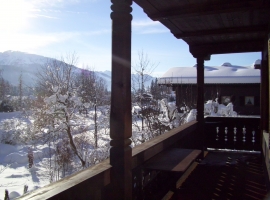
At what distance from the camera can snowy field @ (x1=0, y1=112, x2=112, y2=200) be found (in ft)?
49.9

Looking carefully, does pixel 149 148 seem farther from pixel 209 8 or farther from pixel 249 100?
pixel 249 100

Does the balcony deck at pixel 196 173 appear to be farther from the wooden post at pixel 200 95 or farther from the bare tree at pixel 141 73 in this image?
the bare tree at pixel 141 73

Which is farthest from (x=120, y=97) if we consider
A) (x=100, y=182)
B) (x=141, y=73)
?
(x=141, y=73)

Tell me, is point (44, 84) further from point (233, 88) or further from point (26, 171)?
point (233, 88)

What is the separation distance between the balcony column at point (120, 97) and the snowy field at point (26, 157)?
12.4 m

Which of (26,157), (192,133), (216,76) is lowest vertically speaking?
(26,157)

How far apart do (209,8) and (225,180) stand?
8.07 ft

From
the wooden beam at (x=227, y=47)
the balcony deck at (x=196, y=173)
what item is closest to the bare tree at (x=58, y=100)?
the balcony deck at (x=196, y=173)

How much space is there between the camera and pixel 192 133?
5.05 meters

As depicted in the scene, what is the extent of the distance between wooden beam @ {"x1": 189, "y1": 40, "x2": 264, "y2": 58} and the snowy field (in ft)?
36.8

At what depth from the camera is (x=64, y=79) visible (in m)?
→ 20.6

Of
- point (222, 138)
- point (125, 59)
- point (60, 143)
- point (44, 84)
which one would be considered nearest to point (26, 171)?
point (60, 143)

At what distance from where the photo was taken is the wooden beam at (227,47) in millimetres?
4621

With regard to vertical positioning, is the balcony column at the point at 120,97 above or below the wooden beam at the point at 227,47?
below
